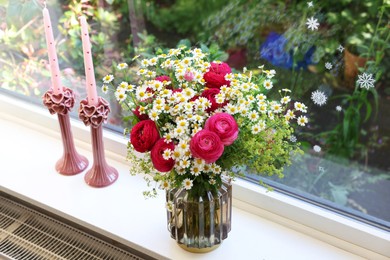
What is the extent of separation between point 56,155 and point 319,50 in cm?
79

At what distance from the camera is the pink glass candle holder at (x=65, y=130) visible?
4.50 ft

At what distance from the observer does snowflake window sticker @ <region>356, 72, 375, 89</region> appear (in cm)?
116

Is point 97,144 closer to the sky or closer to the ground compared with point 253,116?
closer to the ground

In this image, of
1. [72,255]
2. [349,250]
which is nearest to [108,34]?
[72,255]

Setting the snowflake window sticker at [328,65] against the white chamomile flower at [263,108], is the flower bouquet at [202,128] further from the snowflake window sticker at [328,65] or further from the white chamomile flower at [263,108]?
the snowflake window sticker at [328,65]

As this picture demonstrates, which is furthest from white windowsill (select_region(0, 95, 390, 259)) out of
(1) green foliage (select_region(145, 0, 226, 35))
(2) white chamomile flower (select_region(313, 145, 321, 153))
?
(1) green foliage (select_region(145, 0, 226, 35))

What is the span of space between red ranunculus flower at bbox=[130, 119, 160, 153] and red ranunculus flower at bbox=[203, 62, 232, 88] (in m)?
0.14

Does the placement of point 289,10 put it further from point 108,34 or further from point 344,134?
point 108,34

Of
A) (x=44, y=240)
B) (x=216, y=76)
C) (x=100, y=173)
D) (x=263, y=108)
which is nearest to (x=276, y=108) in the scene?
(x=263, y=108)

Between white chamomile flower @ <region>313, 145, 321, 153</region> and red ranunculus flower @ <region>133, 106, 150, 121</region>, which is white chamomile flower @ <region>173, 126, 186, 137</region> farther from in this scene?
white chamomile flower @ <region>313, 145, 321, 153</region>

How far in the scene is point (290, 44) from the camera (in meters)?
1.24

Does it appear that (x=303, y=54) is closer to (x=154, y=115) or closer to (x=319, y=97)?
(x=319, y=97)

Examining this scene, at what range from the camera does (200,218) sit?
1.17 metres

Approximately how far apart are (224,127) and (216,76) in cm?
13
